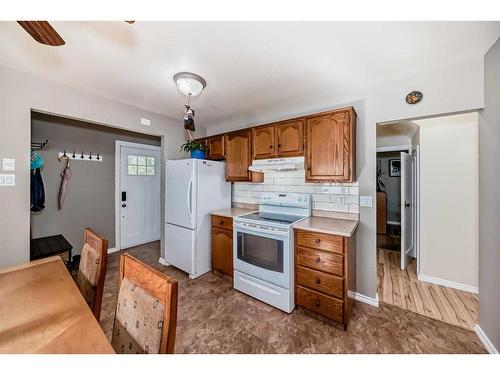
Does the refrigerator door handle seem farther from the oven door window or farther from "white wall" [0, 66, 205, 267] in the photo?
"white wall" [0, 66, 205, 267]

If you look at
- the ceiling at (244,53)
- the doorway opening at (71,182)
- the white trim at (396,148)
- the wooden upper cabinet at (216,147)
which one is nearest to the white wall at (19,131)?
the ceiling at (244,53)

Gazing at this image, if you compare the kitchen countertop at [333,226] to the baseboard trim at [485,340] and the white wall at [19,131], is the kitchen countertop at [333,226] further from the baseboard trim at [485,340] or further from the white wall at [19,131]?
the white wall at [19,131]

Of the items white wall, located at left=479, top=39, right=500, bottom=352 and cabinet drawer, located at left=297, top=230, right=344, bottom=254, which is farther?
cabinet drawer, located at left=297, top=230, right=344, bottom=254

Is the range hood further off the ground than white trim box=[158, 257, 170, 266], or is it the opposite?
the range hood

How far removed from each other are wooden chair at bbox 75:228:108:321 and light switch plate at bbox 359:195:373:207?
2308mm

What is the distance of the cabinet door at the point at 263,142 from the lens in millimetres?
2539

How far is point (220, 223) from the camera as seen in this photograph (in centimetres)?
269

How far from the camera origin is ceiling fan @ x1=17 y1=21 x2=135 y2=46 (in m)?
0.92

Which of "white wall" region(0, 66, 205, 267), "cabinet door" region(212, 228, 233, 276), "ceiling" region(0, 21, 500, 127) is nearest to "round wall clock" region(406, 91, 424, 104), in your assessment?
"ceiling" region(0, 21, 500, 127)

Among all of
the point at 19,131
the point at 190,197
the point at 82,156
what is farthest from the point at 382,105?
the point at 82,156

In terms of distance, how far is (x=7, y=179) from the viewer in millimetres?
1817

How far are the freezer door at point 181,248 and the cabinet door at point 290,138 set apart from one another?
1.59m
